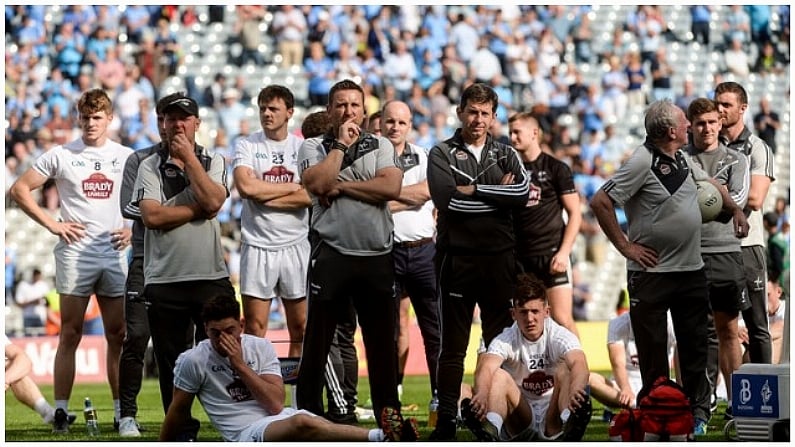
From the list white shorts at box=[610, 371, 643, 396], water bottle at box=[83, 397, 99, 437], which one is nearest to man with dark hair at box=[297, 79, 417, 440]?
water bottle at box=[83, 397, 99, 437]

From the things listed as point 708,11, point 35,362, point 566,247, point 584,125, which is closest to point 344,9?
point 584,125

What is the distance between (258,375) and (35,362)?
402 inches

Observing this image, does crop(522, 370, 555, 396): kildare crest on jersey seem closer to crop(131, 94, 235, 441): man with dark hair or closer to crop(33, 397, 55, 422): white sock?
crop(131, 94, 235, 441): man with dark hair

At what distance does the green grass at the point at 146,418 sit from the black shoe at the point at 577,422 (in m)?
0.67

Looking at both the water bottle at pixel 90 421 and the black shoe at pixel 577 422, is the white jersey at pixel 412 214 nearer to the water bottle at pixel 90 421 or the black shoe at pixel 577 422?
the water bottle at pixel 90 421

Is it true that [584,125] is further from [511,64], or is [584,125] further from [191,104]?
[191,104]

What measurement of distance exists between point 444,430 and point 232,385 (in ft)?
5.39

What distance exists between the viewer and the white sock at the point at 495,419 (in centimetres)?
905

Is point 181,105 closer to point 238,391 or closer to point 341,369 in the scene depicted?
point 238,391

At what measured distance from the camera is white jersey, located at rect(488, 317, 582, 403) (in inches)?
373

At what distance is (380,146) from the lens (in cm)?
949

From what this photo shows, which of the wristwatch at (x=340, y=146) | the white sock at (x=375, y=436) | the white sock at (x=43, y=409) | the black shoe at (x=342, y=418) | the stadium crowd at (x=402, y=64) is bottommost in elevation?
the black shoe at (x=342, y=418)

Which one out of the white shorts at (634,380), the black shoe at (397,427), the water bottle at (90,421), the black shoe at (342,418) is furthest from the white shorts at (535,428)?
the white shorts at (634,380)

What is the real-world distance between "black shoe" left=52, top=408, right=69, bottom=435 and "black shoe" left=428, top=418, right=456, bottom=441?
2.77 meters
